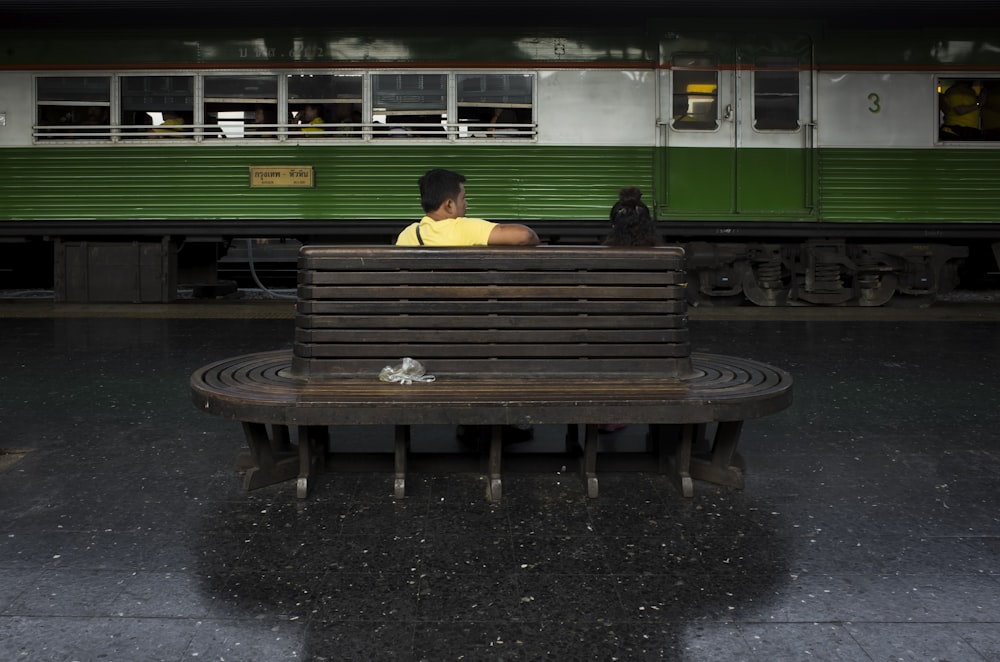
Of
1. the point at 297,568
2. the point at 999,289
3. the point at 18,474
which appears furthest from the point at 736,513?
the point at 999,289

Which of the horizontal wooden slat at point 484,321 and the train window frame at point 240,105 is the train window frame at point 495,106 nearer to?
the train window frame at point 240,105

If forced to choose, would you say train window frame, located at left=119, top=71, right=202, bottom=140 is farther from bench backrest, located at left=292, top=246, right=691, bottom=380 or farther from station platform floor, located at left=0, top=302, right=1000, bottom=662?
bench backrest, located at left=292, top=246, right=691, bottom=380

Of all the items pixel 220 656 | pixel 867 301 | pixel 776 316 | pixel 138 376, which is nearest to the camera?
pixel 220 656

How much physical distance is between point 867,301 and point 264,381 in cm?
960

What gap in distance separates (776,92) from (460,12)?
372 cm

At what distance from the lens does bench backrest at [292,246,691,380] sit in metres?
4.57

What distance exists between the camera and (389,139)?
11781 millimetres

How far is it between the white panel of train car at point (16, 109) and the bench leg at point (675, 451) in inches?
389

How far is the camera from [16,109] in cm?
1209

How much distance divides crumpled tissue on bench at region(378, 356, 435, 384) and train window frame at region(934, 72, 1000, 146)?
936 cm

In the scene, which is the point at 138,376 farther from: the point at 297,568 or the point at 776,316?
the point at 776,316

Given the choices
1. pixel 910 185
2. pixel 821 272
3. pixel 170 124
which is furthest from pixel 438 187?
pixel 910 185

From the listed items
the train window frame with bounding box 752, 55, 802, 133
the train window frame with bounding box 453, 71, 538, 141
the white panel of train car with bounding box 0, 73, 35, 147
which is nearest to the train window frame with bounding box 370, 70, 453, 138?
the train window frame with bounding box 453, 71, 538, 141

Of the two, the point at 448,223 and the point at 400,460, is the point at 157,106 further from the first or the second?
the point at 400,460
